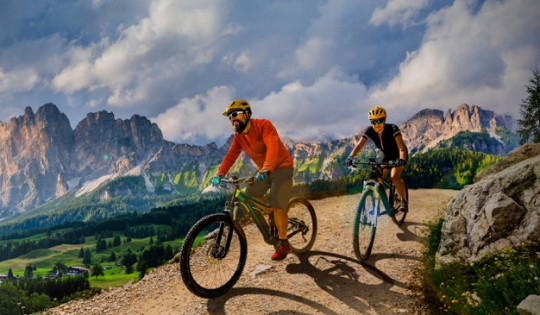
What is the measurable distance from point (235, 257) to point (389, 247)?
5.03 m

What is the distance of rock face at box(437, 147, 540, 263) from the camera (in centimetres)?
662

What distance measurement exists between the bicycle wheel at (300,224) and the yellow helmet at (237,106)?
127 inches

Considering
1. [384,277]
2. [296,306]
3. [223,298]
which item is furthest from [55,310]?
[384,277]

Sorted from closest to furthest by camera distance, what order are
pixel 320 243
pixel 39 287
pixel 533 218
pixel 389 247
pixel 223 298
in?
pixel 533 218 → pixel 223 298 → pixel 389 247 → pixel 320 243 → pixel 39 287

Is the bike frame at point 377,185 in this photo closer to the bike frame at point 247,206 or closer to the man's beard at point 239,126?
the bike frame at point 247,206

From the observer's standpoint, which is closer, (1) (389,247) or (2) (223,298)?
(2) (223,298)

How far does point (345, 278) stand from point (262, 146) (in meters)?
3.77

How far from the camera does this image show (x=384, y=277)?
8.06 meters

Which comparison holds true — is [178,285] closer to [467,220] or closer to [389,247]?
[389,247]

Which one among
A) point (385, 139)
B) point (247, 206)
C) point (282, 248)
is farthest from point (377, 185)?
point (247, 206)

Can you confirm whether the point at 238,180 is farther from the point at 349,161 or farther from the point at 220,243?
the point at 349,161

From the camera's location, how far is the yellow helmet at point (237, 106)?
7547mm

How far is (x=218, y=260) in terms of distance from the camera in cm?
745

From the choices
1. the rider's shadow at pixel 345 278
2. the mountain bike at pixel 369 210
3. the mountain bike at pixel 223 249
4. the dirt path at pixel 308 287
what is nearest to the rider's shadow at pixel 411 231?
the dirt path at pixel 308 287
